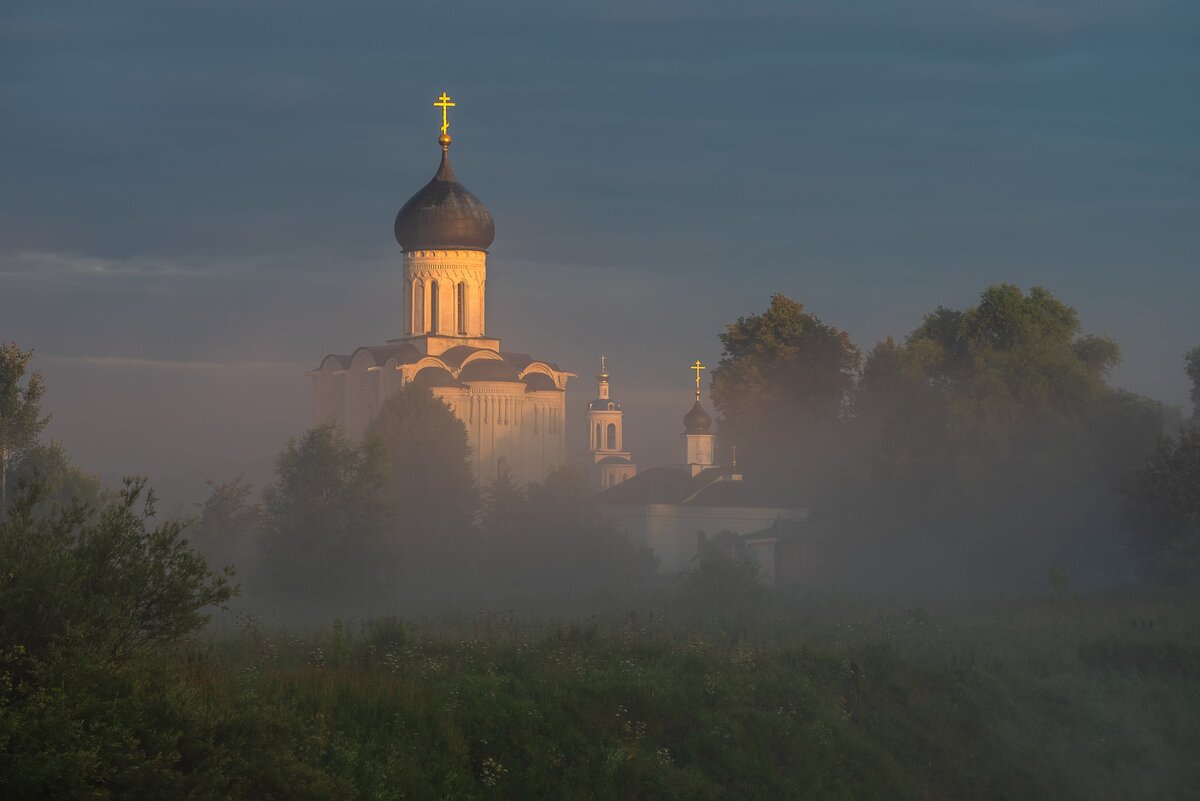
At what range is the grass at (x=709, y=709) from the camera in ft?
47.7

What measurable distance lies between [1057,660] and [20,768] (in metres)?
18.1

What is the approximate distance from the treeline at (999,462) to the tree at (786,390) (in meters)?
3.37

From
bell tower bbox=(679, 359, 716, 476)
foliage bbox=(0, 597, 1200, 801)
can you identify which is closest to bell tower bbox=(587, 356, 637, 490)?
bell tower bbox=(679, 359, 716, 476)

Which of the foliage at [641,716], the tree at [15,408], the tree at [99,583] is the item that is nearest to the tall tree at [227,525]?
the tree at [15,408]

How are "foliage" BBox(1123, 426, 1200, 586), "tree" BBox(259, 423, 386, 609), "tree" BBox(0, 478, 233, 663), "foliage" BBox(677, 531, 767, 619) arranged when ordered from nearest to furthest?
"tree" BBox(0, 478, 233, 663)
"foliage" BBox(1123, 426, 1200, 586)
"foliage" BBox(677, 531, 767, 619)
"tree" BBox(259, 423, 386, 609)

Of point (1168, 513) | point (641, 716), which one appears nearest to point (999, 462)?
point (1168, 513)

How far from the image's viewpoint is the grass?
47.7 feet

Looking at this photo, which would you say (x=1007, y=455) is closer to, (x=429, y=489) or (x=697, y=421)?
(x=429, y=489)

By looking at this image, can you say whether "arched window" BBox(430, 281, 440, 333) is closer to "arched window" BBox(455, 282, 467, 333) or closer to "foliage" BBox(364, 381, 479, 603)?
"arched window" BBox(455, 282, 467, 333)

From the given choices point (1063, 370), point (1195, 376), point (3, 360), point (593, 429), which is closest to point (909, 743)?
point (3, 360)

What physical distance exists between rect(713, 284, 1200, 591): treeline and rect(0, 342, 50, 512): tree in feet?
80.1

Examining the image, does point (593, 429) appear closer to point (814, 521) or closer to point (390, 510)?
point (814, 521)

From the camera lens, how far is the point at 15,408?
35625mm

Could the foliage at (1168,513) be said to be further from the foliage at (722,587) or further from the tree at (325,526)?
the tree at (325,526)
